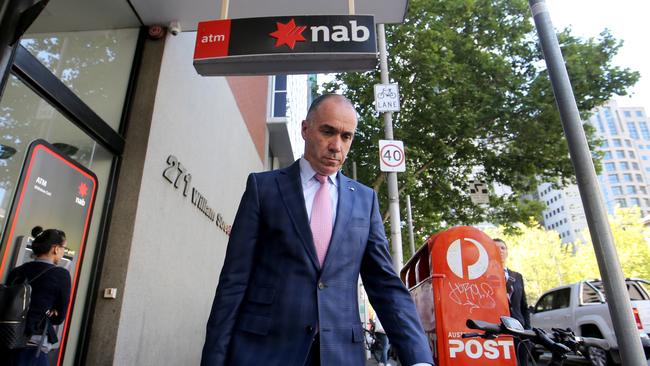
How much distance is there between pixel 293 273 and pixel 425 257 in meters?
3.62

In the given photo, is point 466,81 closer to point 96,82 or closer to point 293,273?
point 96,82

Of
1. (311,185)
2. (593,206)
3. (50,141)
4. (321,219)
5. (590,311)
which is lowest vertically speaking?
(590,311)

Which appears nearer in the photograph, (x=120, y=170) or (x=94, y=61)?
(x=94, y=61)

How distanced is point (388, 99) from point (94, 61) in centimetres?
545

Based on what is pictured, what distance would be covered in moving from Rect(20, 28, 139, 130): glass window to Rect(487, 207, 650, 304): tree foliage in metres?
37.1

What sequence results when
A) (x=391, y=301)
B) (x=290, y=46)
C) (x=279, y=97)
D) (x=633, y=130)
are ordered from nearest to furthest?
1. (x=391, y=301)
2. (x=290, y=46)
3. (x=279, y=97)
4. (x=633, y=130)

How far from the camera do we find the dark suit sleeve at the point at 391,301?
1477 millimetres

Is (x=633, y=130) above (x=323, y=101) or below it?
above

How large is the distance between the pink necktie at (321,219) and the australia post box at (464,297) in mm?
2673

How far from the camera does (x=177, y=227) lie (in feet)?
18.2

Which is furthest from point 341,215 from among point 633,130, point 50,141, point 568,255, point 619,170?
point 633,130

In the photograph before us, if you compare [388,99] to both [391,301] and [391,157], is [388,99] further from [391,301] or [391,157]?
[391,301]

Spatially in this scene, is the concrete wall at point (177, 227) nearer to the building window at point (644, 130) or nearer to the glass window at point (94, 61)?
the glass window at point (94, 61)

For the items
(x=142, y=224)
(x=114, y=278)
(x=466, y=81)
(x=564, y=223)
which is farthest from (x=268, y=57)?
(x=564, y=223)
